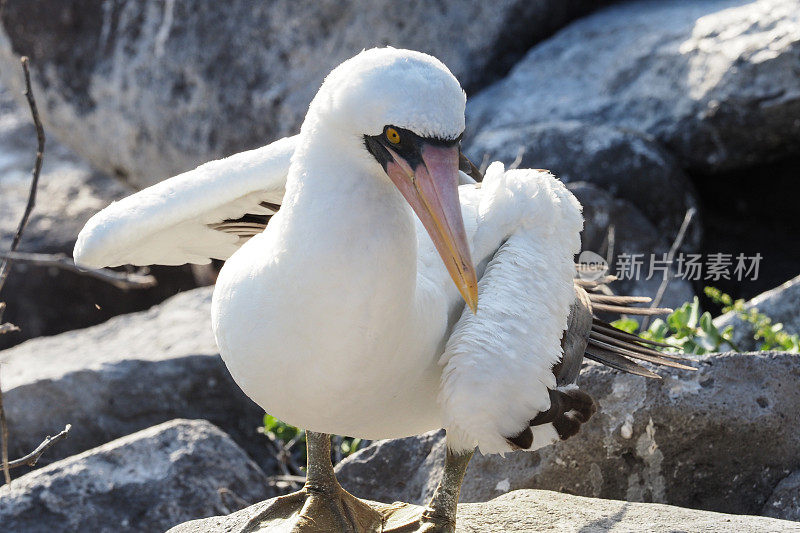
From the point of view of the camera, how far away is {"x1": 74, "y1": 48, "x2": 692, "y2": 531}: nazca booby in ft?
8.38

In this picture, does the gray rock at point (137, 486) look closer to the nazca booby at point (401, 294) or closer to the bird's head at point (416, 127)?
the nazca booby at point (401, 294)

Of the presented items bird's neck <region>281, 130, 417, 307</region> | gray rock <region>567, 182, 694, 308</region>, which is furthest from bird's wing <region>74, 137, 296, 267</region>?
gray rock <region>567, 182, 694, 308</region>

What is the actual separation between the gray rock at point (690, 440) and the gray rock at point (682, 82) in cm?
285

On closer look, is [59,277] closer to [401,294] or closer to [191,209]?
[191,209]

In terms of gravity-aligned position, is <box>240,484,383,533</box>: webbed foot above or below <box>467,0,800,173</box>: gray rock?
below

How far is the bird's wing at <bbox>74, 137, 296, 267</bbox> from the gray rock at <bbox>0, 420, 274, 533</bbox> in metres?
0.94

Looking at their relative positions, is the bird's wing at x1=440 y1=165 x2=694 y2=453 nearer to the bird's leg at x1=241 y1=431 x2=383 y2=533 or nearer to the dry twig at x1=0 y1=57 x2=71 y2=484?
the bird's leg at x1=241 y1=431 x2=383 y2=533

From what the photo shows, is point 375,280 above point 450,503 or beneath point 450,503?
above

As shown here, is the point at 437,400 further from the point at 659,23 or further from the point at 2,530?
the point at 659,23

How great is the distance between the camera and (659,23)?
7.23 metres

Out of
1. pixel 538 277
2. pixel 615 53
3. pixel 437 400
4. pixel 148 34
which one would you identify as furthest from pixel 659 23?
pixel 437 400

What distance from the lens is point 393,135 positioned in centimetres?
253

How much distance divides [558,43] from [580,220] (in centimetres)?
419
